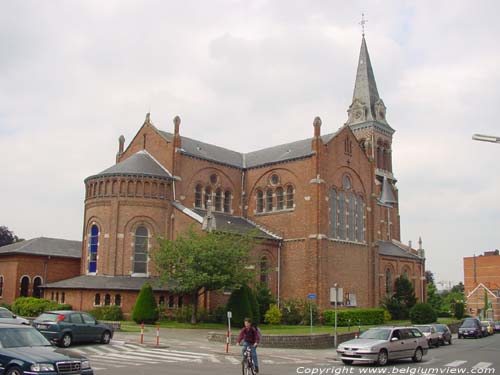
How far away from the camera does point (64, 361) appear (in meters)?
13.3

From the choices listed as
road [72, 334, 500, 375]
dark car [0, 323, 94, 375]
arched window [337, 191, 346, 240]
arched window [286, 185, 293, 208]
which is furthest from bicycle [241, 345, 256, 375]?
arched window [337, 191, 346, 240]

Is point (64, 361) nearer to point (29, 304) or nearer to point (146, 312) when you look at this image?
point (146, 312)

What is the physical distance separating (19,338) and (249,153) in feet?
151

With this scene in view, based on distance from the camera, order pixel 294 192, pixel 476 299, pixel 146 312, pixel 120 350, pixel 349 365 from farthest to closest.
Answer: pixel 476 299, pixel 294 192, pixel 146 312, pixel 120 350, pixel 349 365

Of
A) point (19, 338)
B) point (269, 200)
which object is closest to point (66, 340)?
point (19, 338)

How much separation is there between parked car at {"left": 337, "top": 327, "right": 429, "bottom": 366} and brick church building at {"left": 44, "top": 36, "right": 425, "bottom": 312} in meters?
19.0

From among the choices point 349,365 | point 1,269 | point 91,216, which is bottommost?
point 349,365

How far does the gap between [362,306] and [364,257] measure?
455 cm

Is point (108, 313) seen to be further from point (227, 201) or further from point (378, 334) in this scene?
point (378, 334)

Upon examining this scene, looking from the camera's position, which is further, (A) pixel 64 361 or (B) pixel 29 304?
(B) pixel 29 304

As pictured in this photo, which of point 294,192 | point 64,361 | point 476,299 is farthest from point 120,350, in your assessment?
point 476,299

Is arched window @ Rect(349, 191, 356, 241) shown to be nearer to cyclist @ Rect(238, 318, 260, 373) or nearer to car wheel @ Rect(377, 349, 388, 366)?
car wheel @ Rect(377, 349, 388, 366)

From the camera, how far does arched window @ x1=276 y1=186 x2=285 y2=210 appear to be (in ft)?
171

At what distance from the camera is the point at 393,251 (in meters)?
63.9
